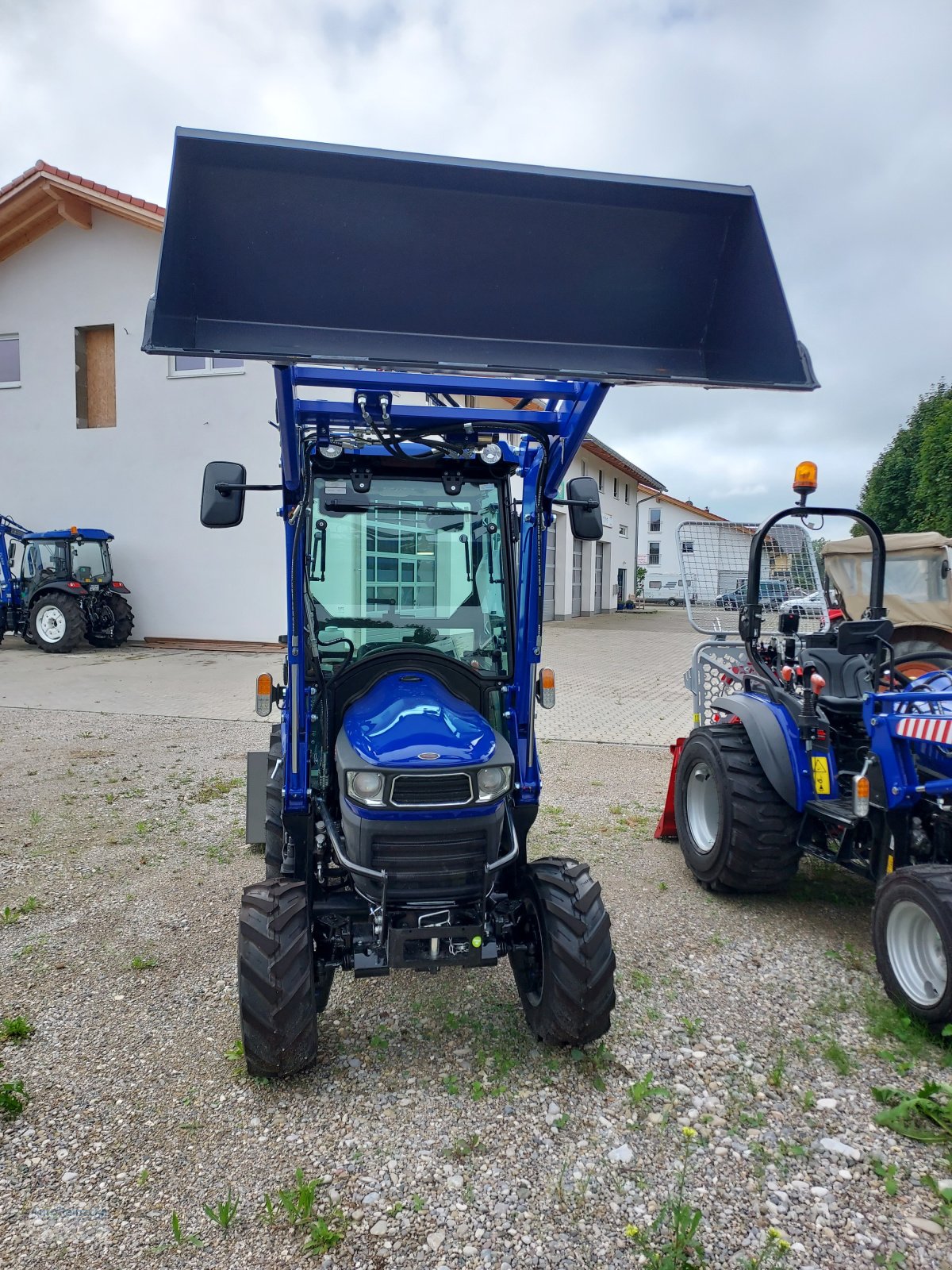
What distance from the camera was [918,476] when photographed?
2378cm

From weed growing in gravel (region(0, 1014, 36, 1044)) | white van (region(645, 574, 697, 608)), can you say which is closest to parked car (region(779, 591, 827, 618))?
weed growing in gravel (region(0, 1014, 36, 1044))

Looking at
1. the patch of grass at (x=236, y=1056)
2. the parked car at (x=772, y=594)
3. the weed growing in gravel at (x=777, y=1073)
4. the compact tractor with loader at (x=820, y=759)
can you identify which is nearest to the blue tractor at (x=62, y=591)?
the compact tractor with loader at (x=820, y=759)

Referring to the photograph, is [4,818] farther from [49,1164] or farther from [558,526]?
[558,526]

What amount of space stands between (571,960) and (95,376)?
16422 millimetres

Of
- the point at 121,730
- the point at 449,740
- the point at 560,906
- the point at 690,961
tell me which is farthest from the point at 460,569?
the point at 121,730

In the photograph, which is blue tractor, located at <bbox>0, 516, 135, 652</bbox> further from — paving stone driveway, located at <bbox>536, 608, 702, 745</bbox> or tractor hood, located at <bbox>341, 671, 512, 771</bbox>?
tractor hood, located at <bbox>341, 671, 512, 771</bbox>

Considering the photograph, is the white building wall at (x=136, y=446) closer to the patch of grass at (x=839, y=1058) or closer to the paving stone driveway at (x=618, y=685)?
the paving stone driveway at (x=618, y=685)

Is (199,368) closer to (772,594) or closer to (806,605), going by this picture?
(806,605)

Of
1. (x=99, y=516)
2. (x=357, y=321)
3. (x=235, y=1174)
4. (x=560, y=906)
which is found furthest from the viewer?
(x=99, y=516)

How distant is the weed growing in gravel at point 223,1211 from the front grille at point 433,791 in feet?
3.80

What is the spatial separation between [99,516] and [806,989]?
1557 cm

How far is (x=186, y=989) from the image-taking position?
3.59 metres

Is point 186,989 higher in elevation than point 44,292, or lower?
lower

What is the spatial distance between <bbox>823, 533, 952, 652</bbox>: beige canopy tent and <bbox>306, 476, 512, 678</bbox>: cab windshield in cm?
609
